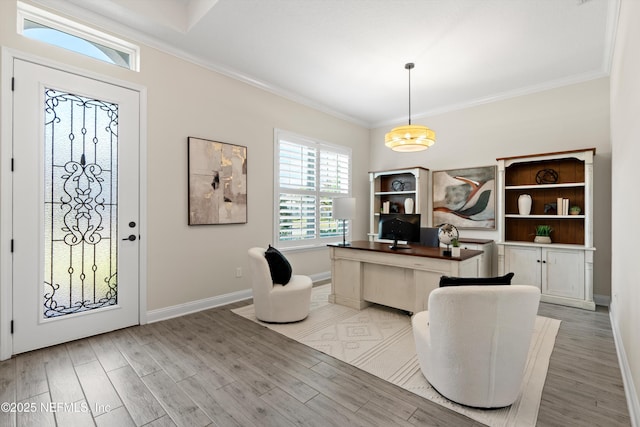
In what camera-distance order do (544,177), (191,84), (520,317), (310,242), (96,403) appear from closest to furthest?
(520,317) → (96,403) → (191,84) → (544,177) → (310,242)

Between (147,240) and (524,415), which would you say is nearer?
(524,415)

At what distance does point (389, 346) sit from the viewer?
2.79 m

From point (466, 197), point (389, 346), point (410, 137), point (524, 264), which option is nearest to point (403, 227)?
point (410, 137)

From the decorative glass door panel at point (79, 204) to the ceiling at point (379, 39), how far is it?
98cm

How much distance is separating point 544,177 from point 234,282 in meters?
4.78

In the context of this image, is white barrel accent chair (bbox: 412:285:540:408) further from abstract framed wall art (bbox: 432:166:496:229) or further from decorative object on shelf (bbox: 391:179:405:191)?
decorative object on shelf (bbox: 391:179:405:191)

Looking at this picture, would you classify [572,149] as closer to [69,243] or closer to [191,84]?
[191,84]

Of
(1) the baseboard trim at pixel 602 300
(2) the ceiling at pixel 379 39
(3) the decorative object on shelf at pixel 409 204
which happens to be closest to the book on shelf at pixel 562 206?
(1) the baseboard trim at pixel 602 300

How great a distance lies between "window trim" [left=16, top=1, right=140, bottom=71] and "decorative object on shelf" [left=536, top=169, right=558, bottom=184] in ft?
18.1

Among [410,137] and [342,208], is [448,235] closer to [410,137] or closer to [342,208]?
[410,137]

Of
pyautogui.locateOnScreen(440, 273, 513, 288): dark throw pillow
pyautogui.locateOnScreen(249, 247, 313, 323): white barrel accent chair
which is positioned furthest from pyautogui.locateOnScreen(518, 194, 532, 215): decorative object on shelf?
pyautogui.locateOnScreen(249, 247, 313, 323): white barrel accent chair

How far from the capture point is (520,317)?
70.2 inches

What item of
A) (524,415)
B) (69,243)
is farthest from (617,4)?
(69,243)

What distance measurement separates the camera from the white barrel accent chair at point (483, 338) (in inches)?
69.6
